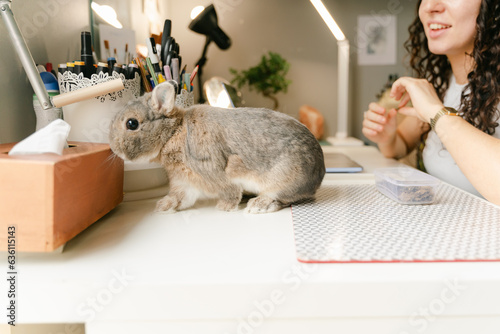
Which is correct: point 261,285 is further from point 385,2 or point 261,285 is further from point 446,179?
point 385,2

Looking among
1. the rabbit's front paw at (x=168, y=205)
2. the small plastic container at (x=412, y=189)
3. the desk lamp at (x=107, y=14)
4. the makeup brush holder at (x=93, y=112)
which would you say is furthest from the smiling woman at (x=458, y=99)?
the desk lamp at (x=107, y=14)

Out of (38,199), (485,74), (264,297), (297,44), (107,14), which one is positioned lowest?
(264,297)

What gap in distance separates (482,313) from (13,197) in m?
0.54

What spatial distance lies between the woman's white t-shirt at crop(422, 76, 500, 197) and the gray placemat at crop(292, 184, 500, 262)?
41 centimetres

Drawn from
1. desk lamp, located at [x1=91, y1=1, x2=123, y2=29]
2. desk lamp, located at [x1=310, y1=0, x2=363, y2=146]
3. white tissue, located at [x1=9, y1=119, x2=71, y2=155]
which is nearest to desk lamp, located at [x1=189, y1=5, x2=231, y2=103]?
desk lamp, located at [x1=91, y1=1, x2=123, y2=29]

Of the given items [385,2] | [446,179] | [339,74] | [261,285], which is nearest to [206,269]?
[261,285]

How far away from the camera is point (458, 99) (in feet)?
4.20

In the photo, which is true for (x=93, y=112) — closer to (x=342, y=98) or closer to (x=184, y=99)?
(x=184, y=99)

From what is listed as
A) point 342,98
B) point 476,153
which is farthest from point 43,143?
point 342,98

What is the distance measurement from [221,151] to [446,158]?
0.88 metres

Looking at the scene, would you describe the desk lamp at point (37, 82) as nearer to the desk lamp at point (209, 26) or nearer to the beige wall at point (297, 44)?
the desk lamp at point (209, 26)

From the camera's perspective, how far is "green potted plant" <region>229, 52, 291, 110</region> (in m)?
1.90

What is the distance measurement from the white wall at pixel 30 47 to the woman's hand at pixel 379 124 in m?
0.93

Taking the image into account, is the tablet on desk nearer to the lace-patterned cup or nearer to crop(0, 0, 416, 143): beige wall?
the lace-patterned cup
